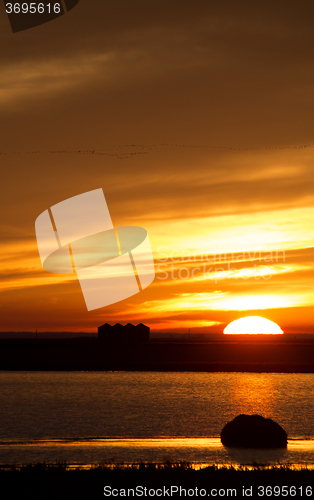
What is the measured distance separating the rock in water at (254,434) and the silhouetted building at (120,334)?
153027 millimetres

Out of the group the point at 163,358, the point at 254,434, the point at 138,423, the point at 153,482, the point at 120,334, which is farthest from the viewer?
the point at 120,334

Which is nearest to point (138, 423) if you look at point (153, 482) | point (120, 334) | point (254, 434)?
point (254, 434)

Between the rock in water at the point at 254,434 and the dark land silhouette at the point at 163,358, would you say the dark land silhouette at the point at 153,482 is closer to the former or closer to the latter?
the rock in water at the point at 254,434

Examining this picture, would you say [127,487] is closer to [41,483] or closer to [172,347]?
[41,483]

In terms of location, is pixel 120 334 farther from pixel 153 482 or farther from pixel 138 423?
pixel 153 482

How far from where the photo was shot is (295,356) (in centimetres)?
14750

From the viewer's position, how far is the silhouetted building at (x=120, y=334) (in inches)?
7072

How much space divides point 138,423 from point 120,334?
134206 millimetres

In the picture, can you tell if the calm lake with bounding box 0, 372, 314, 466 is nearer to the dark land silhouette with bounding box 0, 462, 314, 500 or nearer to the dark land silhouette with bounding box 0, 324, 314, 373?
the dark land silhouette with bounding box 0, 462, 314, 500

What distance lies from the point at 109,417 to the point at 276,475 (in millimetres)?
36804

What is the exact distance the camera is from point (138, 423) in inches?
1874

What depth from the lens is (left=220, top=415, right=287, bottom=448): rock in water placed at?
2797 centimetres

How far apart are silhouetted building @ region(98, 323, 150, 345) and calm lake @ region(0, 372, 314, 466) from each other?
273 feet

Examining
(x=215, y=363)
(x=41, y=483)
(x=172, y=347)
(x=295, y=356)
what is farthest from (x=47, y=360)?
(x=41, y=483)
